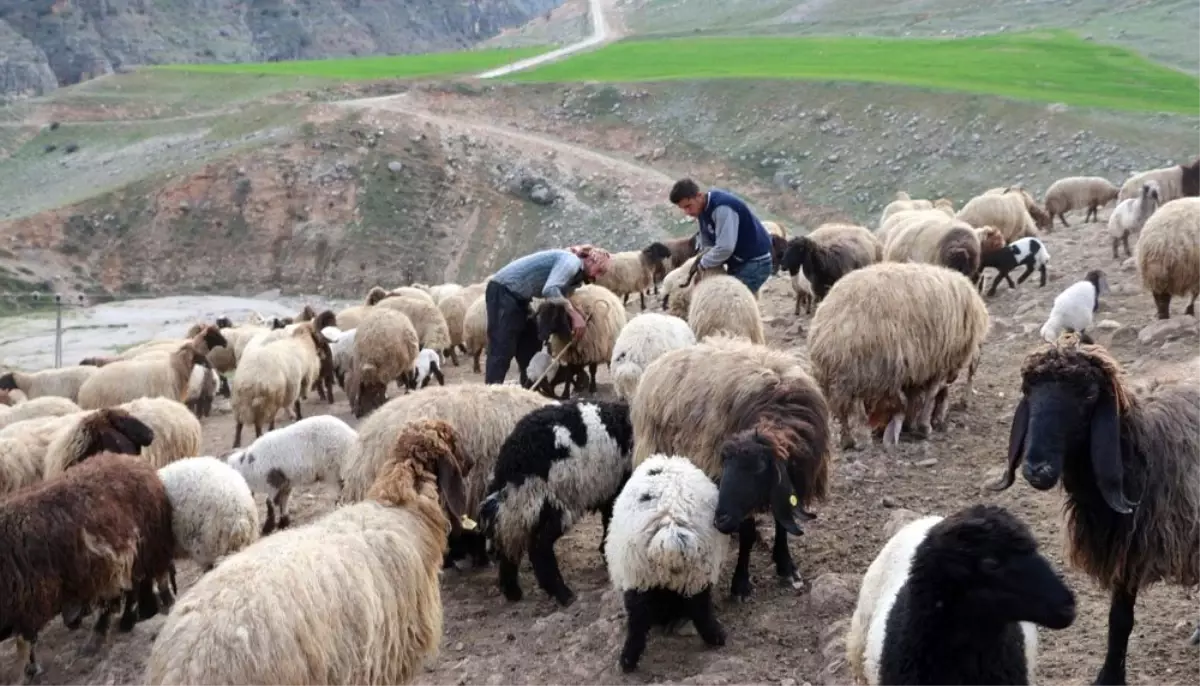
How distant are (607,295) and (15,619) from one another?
712 centimetres

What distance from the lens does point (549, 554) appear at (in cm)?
615

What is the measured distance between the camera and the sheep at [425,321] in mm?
15125

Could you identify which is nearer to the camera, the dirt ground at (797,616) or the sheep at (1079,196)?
the dirt ground at (797,616)

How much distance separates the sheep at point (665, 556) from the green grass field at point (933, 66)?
105ft

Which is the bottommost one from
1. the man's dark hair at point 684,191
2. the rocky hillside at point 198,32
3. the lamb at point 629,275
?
the lamb at point 629,275

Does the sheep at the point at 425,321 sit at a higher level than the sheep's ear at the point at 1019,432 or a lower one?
lower

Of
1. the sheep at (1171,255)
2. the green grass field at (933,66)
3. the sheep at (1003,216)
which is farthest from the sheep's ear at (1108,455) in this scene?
the green grass field at (933,66)

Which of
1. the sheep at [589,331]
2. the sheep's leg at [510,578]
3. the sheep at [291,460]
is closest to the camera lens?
the sheep's leg at [510,578]

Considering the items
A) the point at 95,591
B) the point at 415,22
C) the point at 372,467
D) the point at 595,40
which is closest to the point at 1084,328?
the point at 372,467

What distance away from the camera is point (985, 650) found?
3.56 meters

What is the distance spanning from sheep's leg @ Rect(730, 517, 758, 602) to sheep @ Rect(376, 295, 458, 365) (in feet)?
32.6

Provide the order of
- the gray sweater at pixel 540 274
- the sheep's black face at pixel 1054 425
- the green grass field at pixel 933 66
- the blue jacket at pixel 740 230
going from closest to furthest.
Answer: the sheep's black face at pixel 1054 425 → the blue jacket at pixel 740 230 → the gray sweater at pixel 540 274 → the green grass field at pixel 933 66

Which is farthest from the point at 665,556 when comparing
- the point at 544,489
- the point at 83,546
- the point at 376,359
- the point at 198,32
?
the point at 198,32

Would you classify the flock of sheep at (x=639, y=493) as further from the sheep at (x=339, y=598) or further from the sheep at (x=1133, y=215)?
the sheep at (x=1133, y=215)
